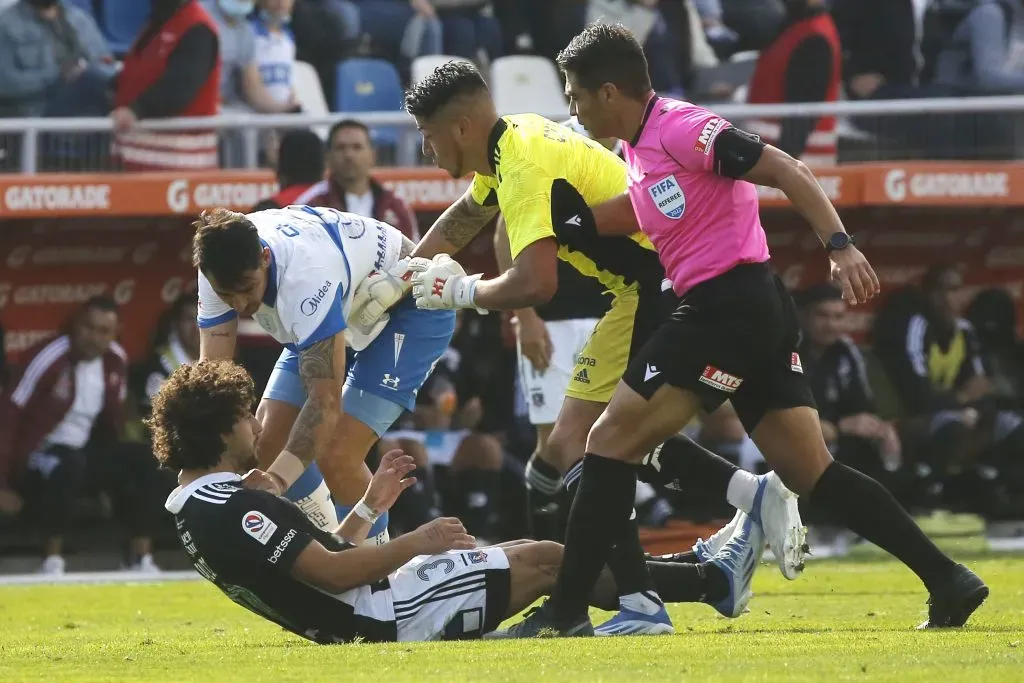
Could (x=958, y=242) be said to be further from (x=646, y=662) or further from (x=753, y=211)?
(x=646, y=662)

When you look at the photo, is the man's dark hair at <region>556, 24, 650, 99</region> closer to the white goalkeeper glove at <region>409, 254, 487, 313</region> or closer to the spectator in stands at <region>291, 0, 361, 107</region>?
the white goalkeeper glove at <region>409, 254, 487, 313</region>

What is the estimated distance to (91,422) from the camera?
40.7 feet

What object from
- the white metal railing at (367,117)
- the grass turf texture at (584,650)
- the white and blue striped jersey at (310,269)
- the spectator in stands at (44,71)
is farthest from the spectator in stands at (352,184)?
the white and blue striped jersey at (310,269)

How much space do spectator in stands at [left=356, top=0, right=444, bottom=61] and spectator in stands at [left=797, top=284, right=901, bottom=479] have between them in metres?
3.74

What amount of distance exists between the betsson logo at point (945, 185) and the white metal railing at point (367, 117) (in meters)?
0.45

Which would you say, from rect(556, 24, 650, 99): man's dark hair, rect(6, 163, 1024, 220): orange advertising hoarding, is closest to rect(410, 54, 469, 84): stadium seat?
rect(6, 163, 1024, 220): orange advertising hoarding

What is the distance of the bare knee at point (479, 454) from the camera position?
1280 cm

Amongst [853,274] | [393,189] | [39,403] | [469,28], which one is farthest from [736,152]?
[469,28]

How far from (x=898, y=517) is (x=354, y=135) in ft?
18.6

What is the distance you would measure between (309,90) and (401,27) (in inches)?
43.5

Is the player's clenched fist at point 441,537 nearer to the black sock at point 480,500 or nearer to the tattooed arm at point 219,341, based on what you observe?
the tattooed arm at point 219,341

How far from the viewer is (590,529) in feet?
22.4

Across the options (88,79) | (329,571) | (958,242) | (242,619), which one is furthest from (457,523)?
(958,242)

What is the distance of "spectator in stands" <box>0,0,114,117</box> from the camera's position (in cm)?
1320
